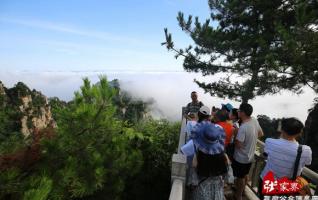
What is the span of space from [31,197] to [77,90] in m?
2.32

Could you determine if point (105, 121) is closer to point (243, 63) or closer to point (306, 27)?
point (306, 27)

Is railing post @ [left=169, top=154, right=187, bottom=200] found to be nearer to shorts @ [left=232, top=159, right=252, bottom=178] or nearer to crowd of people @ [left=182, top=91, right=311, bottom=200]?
crowd of people @ [left=182, top=91, right=311, bottom=200]

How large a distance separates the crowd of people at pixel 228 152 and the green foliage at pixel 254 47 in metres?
6.50

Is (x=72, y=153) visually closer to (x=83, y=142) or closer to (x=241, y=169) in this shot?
(x=83, y=142)

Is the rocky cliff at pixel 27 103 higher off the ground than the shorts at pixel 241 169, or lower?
lower

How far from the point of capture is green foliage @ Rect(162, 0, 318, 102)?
36.9 ft

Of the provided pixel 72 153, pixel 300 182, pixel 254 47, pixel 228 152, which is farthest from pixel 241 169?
pixel 254 47

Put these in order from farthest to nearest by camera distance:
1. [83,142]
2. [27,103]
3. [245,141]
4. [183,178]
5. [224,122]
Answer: [27,103]
[224,122]
[245,141]
[83,142]
[183,178]

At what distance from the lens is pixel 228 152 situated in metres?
5.48

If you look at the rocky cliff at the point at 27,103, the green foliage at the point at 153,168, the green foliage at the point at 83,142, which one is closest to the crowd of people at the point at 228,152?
the green foliage at the point at 83,142

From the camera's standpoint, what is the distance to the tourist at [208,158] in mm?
4117

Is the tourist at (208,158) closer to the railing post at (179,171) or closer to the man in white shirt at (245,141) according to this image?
the railing post at (179,171)

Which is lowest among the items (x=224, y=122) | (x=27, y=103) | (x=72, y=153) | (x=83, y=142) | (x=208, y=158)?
(x=27, y=103)

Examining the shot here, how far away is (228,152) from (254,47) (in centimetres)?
1141
